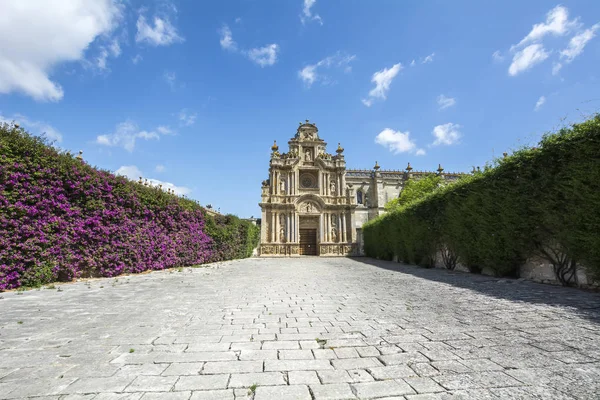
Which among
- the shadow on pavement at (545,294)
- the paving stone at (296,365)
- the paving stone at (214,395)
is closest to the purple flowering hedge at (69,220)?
the paving stone at (214,395)

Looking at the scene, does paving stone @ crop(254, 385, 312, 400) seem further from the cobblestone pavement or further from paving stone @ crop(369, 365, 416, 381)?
paving stone @ crop(369, 365, 416, 381)

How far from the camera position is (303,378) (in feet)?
7.29

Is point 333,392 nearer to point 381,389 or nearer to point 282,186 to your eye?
point 381,389

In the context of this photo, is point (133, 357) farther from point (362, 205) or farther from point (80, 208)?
point (362, 205)

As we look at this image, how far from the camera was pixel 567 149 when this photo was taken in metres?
5.96

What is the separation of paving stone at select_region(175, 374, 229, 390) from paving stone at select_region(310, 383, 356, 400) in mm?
675

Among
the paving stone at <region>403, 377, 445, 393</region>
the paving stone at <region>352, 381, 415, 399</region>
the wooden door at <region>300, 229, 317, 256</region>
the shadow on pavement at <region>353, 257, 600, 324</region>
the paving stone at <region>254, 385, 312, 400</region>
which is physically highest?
the wooden door at <region>300, 229, 317, 256</region>

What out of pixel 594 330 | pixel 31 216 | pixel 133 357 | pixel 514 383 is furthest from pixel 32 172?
pixel 594 330

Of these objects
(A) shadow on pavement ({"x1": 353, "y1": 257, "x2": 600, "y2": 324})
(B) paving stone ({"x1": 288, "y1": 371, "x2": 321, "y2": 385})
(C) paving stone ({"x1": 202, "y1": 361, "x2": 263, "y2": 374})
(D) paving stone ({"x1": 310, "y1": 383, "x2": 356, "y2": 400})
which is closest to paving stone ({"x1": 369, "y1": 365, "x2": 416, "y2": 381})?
(D) paving stone ({"x1": 310, "y1": 383, "x2": 356, "y2": 400})

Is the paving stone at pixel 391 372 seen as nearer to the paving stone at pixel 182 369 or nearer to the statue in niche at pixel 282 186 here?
the paving stone at pixel 182 369

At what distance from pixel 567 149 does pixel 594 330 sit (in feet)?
14.6

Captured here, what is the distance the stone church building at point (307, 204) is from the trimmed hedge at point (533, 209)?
16.6 meters

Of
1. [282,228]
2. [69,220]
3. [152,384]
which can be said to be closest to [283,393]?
[152,384]

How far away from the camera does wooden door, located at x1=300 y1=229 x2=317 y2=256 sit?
28.4 meters
